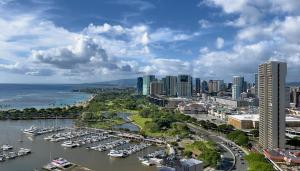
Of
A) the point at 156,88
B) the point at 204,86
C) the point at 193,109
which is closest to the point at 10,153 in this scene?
the point at 193,109

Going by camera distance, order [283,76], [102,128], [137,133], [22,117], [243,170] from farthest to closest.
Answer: [22,117], [102,128], [137,133], [283,76], [243,170]

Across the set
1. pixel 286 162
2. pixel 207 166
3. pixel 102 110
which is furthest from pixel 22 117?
pixel 286 162

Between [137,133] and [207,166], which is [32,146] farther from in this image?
[207,166]

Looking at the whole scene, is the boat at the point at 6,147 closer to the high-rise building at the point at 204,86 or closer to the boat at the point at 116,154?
the boat at the point at 116,154

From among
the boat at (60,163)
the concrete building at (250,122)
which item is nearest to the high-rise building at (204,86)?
the concrete building at (250,122)

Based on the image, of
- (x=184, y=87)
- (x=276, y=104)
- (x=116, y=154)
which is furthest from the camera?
(x=184, y=87)

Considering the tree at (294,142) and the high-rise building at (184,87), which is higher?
the high-rise building at (184,87)

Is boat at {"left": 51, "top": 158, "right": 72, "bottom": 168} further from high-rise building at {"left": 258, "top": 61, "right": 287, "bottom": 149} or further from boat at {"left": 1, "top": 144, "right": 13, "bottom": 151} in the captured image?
high-rise building at {"left": 258, "top": 61, "right": 287, "bottom": 149}

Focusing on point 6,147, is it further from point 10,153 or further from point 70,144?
point 70,144
